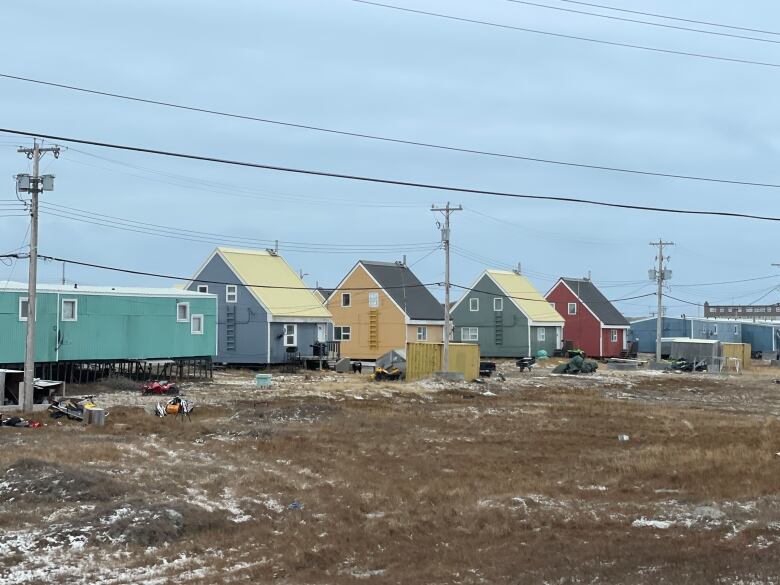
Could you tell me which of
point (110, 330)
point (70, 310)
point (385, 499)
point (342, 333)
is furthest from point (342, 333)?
point (385, 499)

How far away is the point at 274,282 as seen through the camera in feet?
206

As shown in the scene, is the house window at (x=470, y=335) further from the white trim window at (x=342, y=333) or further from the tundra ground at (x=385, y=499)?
the tundra ground at (x=385, y=499)

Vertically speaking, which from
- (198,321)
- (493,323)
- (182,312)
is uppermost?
(493,323)

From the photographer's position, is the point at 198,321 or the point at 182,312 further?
the point at 198,321

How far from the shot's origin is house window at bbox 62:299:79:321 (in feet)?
137

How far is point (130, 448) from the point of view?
2386 centimetres

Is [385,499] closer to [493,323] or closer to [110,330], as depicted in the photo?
[110,330]

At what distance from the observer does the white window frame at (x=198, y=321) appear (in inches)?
1941

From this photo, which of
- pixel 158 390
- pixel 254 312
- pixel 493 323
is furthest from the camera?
pixel 493 323

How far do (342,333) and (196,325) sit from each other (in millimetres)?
24754

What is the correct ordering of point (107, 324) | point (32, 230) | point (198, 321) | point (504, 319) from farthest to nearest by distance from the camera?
point (504, 319)
point (198, 321)
point (107, 324)
point (32, 230)

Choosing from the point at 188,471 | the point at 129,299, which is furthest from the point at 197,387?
the point at 188,471

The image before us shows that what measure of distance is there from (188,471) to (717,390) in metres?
37.3

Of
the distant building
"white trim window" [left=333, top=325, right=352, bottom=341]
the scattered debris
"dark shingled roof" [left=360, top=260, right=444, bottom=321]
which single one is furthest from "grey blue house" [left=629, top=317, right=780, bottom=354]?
the scattered debris
